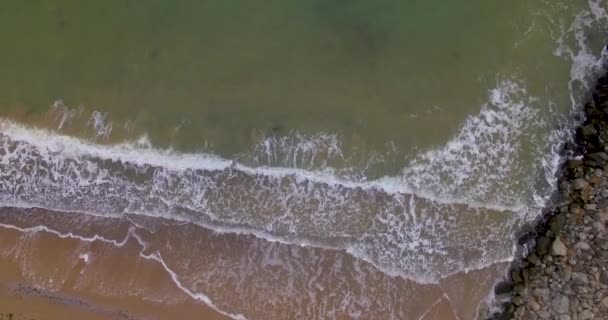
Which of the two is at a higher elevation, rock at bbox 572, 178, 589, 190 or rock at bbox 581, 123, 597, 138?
rock at bbox 581, 123, 597, 138

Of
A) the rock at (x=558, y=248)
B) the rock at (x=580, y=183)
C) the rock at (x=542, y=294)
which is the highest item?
the rock at (x=580, y=183)

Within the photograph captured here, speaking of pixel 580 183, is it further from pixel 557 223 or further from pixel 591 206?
pixel 557 223

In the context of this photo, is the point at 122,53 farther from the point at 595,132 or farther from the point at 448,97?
the point at 595,132

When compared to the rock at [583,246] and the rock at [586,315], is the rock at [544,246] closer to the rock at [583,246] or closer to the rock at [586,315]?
the rock at [583,246]

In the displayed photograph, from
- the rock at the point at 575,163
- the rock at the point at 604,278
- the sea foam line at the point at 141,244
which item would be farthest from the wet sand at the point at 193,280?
the rock at the point at 575,163

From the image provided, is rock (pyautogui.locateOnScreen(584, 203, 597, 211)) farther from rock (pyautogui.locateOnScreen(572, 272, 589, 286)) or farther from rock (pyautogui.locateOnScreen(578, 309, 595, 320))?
rock (pyautogui.locateOnScreen(578, 309, 595, 320))

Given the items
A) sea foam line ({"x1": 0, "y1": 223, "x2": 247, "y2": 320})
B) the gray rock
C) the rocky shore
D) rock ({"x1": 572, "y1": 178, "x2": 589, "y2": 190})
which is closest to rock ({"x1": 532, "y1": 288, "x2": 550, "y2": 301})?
the rocky shore

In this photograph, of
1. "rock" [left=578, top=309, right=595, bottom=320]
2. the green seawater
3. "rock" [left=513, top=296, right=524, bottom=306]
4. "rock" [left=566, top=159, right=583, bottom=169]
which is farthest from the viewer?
the green seawater
